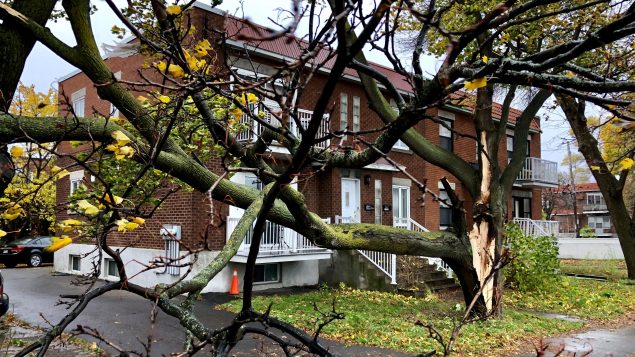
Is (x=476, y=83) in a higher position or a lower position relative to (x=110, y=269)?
higher

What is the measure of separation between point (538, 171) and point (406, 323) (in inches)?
758

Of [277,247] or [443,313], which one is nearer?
[443,313]

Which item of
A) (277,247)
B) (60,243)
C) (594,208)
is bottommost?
(277,247)

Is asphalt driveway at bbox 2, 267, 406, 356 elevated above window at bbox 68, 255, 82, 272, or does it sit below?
below

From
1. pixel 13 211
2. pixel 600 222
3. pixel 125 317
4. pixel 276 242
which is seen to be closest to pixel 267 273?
pixel 276 242

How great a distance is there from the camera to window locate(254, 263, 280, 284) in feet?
50.2

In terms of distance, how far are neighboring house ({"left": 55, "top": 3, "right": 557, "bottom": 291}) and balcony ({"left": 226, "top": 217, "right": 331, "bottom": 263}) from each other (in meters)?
0.03

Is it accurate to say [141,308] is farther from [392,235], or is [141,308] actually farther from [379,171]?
[379,171]

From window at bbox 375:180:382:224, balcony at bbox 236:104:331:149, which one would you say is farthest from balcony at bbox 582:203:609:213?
balcony at bbox 236:104:331:149

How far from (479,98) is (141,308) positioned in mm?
8853

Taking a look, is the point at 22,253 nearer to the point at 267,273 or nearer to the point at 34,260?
the point at 34,260

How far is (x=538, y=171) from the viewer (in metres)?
26.3

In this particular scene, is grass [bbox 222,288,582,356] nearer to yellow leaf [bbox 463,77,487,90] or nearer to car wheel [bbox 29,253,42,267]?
yellow leaf [bbox 463,77,487,90]

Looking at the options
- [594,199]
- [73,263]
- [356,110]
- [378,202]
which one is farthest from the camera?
[594,199]
